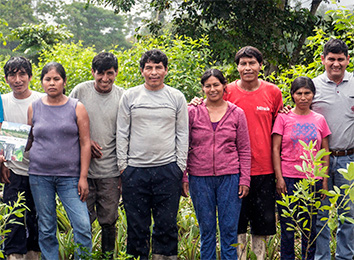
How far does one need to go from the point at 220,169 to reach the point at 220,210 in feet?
1.23

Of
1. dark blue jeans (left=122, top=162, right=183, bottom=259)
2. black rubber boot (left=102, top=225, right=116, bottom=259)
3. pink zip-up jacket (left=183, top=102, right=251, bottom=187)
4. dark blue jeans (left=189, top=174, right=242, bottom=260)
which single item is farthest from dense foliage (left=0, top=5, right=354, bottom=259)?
pink zip-up jacket (left=183, top=102, right=251, bottom=187)

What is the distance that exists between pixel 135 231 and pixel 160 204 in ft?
1.04

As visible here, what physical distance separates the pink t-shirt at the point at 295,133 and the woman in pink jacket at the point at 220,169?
1.11 ft

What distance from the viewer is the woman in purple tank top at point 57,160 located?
11.6ft

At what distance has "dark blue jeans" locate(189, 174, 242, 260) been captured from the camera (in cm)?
369

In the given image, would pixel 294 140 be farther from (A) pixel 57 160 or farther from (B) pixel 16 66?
→ (B) pixel 16 66

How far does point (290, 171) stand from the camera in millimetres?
3744

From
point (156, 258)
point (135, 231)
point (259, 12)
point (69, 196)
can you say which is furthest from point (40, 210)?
point (259, 12)

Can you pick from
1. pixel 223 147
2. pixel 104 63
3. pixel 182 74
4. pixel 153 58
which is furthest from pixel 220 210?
pixel 182 74

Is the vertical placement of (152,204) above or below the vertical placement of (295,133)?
below

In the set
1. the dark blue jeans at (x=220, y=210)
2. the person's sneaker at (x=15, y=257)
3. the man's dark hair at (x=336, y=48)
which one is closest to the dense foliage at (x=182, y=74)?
the person's sneaker at (x=15, y=257)

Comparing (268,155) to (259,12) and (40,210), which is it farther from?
(259,12)

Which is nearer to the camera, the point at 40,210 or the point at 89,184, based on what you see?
the point at 40,210

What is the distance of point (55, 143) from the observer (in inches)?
139
